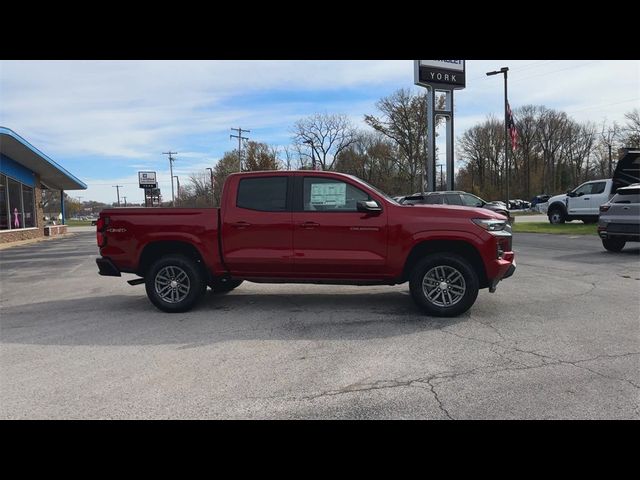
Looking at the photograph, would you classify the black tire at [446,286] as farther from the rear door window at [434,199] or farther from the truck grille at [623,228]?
the rear door window at [434,199]

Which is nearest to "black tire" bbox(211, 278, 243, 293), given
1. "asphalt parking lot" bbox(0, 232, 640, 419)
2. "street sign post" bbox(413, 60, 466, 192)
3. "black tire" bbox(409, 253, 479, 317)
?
"asphalt parking lot" bbox(0, 232, 640, 419)

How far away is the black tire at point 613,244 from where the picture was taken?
12766 millimetres

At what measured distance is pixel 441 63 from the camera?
22.7m

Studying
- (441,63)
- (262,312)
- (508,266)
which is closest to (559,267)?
(508,266)

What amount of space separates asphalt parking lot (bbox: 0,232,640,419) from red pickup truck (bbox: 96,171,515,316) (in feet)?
1.68

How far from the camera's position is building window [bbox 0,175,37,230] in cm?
2572

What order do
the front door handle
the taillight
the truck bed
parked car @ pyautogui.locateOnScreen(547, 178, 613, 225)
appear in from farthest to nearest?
parked car @ pyautogui.locateOnScreen(547, 178, 613, 225) < the taillight < the truck bed < the front door handle

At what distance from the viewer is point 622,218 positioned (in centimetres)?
1210

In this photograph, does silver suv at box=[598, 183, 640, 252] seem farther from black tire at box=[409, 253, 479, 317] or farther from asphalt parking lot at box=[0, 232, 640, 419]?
black tire at box=[409, 253, 479, 317]

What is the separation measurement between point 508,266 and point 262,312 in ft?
11.6

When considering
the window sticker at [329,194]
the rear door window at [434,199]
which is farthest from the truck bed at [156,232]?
the rear door window at [434,199]

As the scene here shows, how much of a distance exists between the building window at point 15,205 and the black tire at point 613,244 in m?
28.5

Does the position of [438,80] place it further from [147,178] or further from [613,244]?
[147,178]
